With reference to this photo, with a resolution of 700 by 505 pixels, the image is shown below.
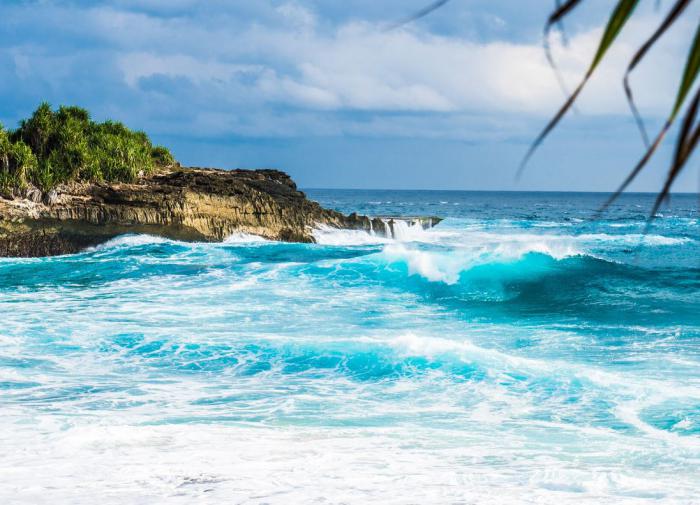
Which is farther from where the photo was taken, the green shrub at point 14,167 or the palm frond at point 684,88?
the green shrub at point 14,167

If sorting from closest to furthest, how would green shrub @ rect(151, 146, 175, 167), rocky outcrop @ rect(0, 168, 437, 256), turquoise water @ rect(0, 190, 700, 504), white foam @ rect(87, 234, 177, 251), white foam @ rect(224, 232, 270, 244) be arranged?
1. turquoise water @ rect(0, 190, 700, 504)
2. rocky outcrop @ rect(0, 168, 437, 256)
3. white foam @ rect(87, 234, 177, 251)
4. white foam @ rect(224, 232, 270, 244)
5. green shrub @ rect(151, 146, 175, 167)

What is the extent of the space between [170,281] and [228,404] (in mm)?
11992

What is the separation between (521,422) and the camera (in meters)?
8.40

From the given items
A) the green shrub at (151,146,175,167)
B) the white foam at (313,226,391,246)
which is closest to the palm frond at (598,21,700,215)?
the white foam at (313,226,391,246)

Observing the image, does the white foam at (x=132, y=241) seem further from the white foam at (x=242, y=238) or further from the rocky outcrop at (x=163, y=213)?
the white foam at (x=242, y=238)

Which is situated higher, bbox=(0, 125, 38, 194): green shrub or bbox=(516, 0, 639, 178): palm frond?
bbox=(0, 125, 38, 194): green shrub

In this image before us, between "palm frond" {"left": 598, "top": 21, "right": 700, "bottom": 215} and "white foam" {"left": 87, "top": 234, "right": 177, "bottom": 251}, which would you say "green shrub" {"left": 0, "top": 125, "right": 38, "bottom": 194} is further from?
"palm frond" {"left": 598, "top": 21, "right": 700, "bottom": 215}

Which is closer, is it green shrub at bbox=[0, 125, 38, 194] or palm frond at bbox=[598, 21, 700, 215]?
palm frond at bbox=[598, 21, 700, 215]

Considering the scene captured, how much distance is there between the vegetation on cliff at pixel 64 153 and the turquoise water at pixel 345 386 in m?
5.53

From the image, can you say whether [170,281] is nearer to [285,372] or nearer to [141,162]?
[285,372]

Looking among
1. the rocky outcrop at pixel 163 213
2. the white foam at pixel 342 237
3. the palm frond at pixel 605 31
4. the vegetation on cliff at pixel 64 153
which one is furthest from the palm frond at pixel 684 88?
the white foam at pixel 342 237

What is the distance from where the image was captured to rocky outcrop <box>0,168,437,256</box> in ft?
85.0

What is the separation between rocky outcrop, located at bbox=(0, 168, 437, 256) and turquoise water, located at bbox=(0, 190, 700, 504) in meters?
4.13

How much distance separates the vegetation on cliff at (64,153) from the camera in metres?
26.5
